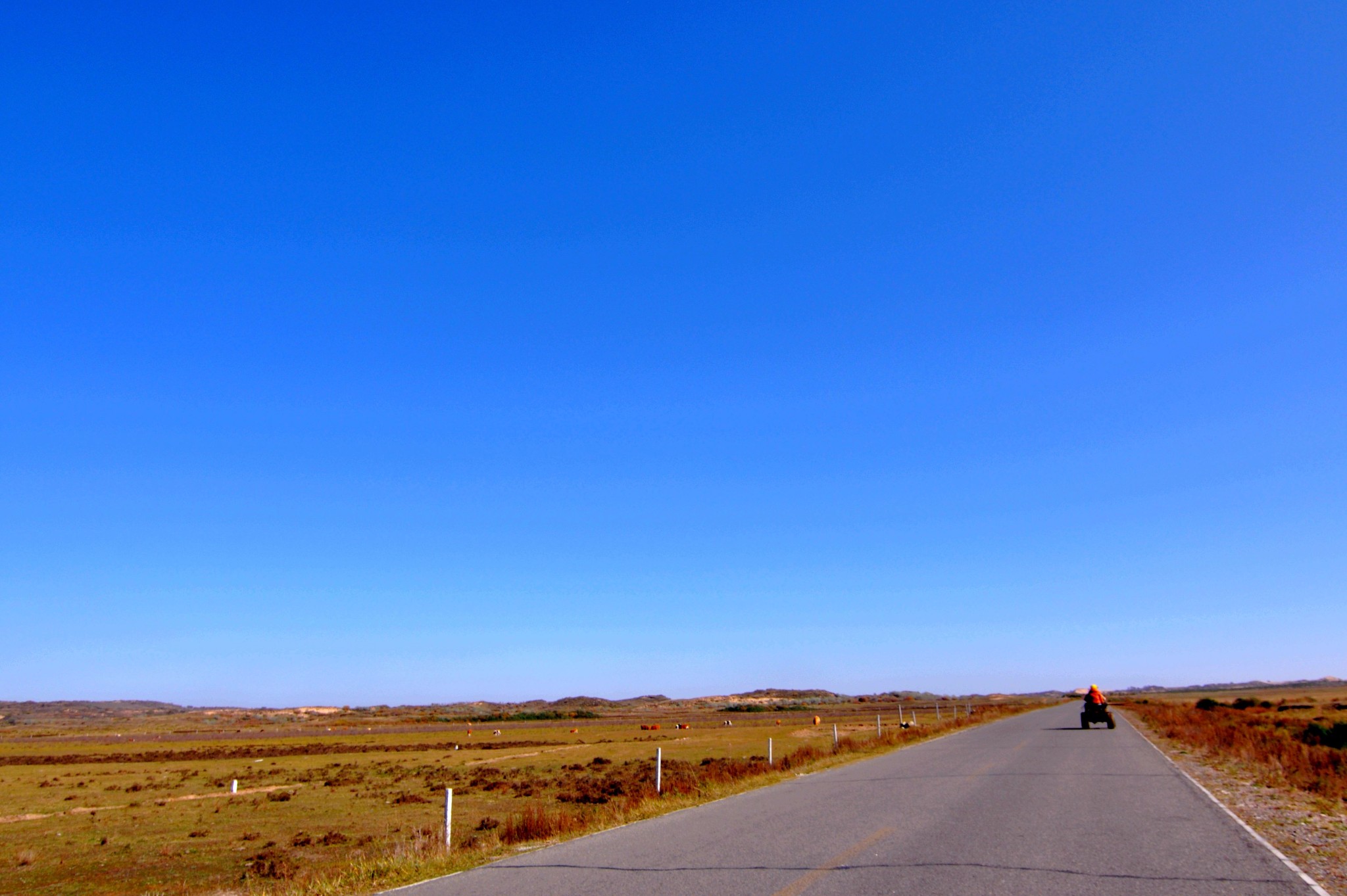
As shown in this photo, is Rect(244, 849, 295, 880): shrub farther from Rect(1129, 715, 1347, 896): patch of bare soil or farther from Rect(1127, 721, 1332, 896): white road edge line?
Rect(1129, 715, 1347, 896): patch of bare soil

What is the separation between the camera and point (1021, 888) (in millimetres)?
8164

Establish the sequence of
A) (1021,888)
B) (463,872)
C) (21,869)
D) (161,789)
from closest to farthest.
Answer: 1. (1021,888)
2. (463,872)
3. (21,869)
4. (161,789)

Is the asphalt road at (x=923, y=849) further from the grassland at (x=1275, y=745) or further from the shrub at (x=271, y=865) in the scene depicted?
the shrub at (x=271, y=865)

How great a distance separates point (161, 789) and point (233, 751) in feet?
90.6

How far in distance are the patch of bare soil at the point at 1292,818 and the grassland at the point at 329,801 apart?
9.40 meters

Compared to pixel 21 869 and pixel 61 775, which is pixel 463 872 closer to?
pixel 21 869

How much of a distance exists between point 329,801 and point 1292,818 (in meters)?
25.5

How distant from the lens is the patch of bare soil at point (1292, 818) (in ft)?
31.5

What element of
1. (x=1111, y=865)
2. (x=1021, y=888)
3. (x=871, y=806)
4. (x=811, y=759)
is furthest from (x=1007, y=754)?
(x=1021, y=888)

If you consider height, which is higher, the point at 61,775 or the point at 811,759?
the point at 811,759

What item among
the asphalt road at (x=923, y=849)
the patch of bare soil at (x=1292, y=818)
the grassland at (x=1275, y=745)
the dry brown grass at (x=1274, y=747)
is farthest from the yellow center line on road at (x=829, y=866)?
the dry brown grass at (x=1274, y=747)

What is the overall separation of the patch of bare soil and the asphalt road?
37 cm

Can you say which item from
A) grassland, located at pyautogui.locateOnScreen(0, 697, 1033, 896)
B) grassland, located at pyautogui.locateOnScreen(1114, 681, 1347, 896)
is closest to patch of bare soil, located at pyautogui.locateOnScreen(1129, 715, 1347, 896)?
grassland, located at pyautogui.locateOnScreen(1114, 681, 1347, 896)

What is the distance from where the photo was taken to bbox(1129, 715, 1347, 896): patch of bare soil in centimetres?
962
